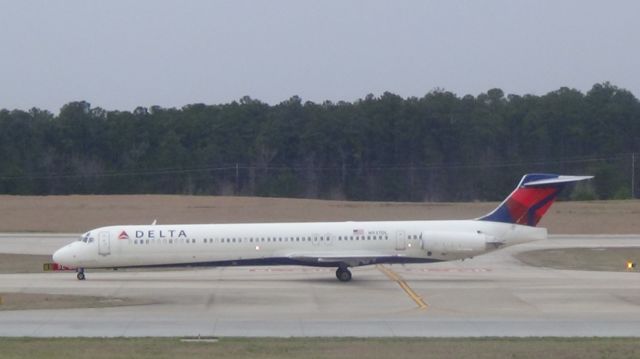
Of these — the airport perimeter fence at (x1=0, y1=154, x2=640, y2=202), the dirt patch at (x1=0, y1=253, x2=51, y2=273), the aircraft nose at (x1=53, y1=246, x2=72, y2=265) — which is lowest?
the dirt patch at (x1=0, y1=253, x2=51, y2=273)

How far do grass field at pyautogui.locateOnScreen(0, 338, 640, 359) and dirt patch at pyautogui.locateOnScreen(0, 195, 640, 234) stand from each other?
4836 centimetres

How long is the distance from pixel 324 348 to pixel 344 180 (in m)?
86.8

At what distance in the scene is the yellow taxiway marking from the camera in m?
30.4

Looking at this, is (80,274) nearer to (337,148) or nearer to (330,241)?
(330,241)

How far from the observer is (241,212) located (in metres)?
78.3

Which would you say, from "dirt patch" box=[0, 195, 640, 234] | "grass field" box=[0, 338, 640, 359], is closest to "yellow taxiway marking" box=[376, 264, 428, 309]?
"grass field" box=[0, 338, 640, 359]

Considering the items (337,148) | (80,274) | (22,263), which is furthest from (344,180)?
(80,274)

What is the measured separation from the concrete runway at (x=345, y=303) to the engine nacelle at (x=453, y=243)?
1026 millimetres

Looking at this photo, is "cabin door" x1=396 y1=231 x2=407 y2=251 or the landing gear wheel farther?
"cabin door" x1=396 y1=231 x2=407 y2=251

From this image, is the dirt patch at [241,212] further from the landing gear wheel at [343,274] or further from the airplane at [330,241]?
the landing gear wheel at [343,274]

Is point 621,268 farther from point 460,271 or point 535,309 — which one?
point 535,309

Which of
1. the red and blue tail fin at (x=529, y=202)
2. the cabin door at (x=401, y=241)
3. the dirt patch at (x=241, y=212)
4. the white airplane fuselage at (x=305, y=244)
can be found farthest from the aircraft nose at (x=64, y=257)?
the dirt patch at (x=241, y=212)

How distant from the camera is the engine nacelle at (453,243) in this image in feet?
125

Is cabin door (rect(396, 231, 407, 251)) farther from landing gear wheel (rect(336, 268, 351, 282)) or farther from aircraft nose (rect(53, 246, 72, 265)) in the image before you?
aircraft nose (rect(53, 246, 72, 265))
